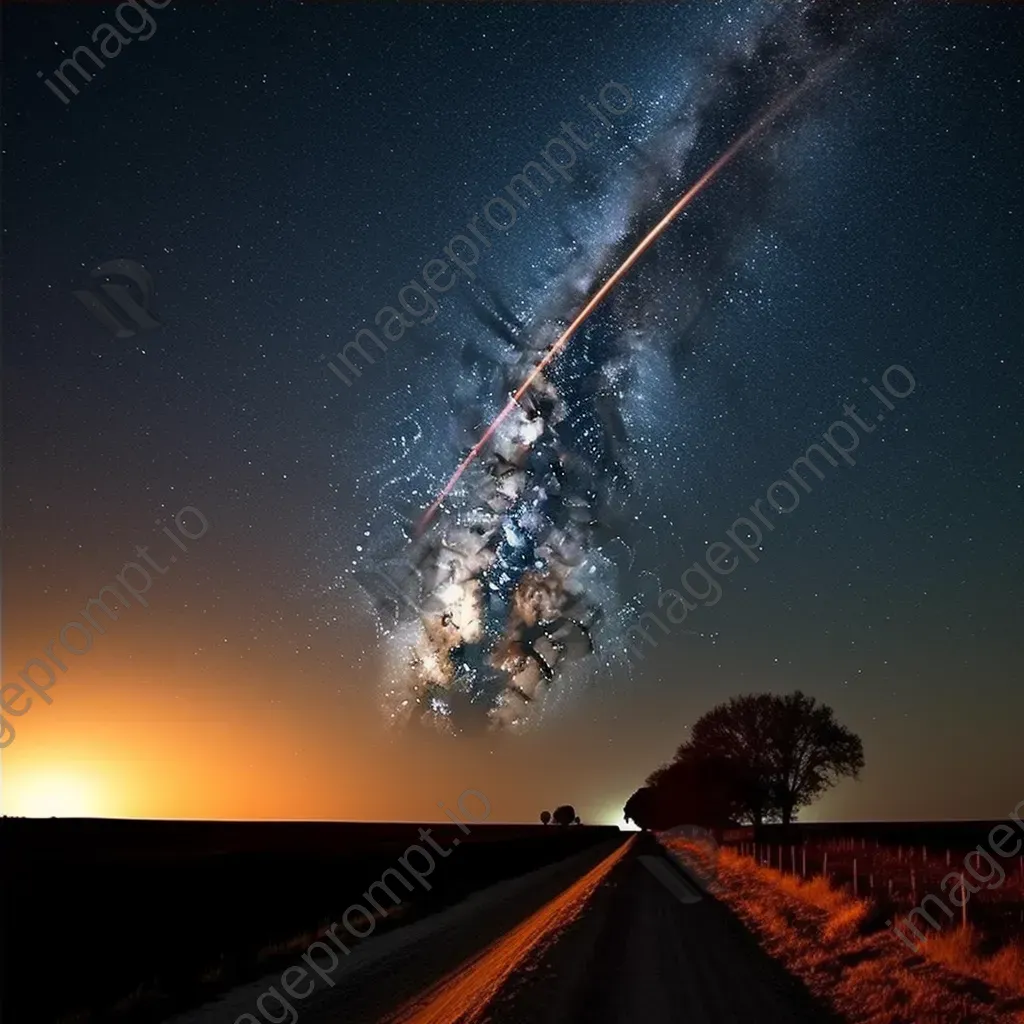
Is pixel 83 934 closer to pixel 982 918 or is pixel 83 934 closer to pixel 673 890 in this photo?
pixel 982 918

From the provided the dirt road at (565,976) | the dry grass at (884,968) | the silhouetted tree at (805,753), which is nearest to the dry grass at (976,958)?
the dry grass at (884,968)

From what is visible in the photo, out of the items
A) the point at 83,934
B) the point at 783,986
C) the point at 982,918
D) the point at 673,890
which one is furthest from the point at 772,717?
the point at 83,934

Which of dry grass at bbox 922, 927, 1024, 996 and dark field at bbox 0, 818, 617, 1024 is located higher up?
dark field at bbox 0, 818, 617, 1024

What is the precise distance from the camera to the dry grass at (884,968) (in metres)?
12.4

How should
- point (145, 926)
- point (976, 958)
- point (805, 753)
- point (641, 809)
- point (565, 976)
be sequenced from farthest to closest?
point (641, 809), point (805, 753), point (145, 926), point (565, 976), point (976, 958)

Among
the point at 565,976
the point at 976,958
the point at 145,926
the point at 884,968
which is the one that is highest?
the point at 145,926

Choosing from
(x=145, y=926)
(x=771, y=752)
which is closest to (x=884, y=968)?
(x=145, y=926)

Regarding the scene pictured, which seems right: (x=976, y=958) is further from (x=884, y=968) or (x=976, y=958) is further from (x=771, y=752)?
(x=771, y=752)

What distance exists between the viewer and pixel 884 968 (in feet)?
48.9

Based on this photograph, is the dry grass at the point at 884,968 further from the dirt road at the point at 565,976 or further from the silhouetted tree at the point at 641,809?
the silhouetted tree at the point at 641,809

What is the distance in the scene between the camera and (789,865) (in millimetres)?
35875

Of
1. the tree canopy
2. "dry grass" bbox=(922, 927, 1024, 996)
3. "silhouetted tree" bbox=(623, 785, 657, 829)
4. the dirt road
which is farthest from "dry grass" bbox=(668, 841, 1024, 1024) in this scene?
"silhouetted tree" bbox=(623, 785, 657, 829)

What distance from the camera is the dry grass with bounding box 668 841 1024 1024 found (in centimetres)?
1238

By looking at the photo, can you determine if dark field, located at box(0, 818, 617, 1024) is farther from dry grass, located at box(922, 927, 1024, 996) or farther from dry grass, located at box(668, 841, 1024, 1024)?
dry grass, located at box(922, 927, 1024, 996)
